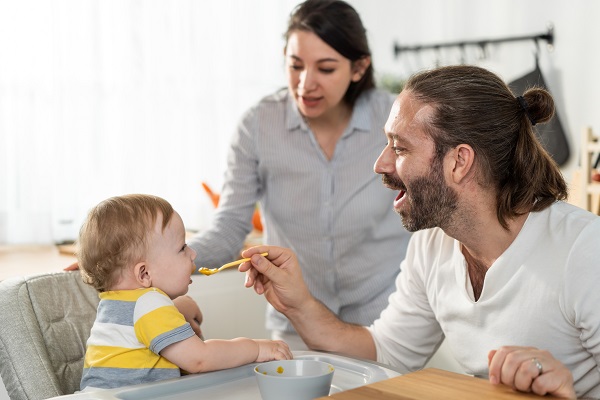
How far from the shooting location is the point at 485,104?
144 centimetres

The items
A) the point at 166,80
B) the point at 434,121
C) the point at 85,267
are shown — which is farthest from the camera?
the point at 166,80

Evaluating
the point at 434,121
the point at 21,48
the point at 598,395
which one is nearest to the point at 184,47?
the point at 21,48

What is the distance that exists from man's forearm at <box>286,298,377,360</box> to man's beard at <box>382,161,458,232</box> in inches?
11.2

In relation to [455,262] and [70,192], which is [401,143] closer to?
[455,262]

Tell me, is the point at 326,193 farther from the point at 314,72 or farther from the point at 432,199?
→ the point at 432,199

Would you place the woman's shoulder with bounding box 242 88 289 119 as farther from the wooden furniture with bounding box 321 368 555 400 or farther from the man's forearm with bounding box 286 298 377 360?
the wooden furniture with bounding box 321 368 555 400

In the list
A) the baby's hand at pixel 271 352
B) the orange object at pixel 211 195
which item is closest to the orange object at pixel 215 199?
the orange object at pixel 211 195

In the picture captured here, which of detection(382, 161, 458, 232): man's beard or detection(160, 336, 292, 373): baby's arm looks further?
detection(382, 161, 458, 232): man's beard

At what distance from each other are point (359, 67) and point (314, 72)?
0.16 meters

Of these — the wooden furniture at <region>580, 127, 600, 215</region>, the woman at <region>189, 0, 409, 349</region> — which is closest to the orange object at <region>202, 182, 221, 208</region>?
the woman at <region>189, 0, 409, 349</region>

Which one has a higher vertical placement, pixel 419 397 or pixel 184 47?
pixel 184 47

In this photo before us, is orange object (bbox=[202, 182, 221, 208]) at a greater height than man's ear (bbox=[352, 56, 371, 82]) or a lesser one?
lesser

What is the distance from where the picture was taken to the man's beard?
1.43 m

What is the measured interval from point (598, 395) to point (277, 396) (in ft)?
2.01
